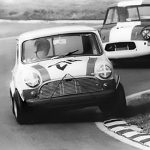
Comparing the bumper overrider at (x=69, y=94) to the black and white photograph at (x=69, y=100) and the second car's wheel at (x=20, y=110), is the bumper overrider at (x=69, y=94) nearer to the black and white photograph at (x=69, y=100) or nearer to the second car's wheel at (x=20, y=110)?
the black and white photograph at (x=69, y=100)

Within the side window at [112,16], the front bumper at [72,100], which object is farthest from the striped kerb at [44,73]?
the side window at [112,16]

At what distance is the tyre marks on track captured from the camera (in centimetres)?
904

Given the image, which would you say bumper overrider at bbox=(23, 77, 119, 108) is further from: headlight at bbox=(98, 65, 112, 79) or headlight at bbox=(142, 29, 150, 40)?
headlight at bbox=(142, 29, 150, 40)

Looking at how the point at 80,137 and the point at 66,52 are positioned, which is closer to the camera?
the point at 80,137

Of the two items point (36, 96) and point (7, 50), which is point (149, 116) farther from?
point (7, 50)

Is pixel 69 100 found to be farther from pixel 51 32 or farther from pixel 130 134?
pixel 51 32

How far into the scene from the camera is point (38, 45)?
11.3m

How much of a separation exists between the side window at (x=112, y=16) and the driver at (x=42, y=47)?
653 centimetres

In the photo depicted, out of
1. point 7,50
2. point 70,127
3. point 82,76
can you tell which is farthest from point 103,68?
point 7,50

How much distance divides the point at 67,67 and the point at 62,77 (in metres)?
0.25

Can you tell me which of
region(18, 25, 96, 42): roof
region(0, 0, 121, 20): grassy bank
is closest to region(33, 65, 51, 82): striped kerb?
region(18, 25, 96, 42): roof

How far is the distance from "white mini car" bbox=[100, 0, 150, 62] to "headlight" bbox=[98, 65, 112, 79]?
18.7 ft

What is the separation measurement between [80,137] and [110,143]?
26.1 inches

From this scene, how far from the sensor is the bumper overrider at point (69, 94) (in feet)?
33.8
